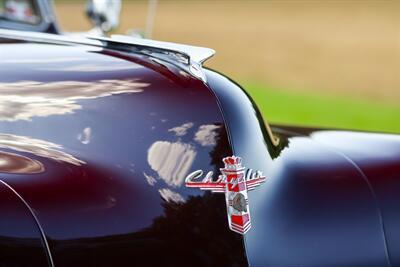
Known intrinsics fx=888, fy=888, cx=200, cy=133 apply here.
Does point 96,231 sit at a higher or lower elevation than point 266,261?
A: higher

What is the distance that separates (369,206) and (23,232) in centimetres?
98

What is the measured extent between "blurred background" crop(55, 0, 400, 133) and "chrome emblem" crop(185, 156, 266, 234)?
27.3 ft

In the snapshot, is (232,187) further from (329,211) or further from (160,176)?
(329,211)

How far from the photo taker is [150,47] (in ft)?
8.49

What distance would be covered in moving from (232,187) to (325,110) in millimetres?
10135

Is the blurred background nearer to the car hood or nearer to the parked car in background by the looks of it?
the car hood

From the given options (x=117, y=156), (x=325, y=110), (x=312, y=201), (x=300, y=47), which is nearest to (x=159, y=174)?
(x=117, y=156)

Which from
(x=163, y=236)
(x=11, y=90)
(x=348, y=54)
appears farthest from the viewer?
(x=348, y=54)

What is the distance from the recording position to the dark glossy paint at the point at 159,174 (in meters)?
2.08

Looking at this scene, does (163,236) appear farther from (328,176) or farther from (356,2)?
(356,2)

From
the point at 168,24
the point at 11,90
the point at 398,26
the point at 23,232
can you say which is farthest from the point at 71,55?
the point at 168,24

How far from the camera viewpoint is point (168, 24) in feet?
75.7

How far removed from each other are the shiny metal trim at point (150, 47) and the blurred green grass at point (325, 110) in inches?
263

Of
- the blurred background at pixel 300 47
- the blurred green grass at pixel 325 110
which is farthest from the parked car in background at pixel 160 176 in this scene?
A: the blurred background at pixel 300 47
